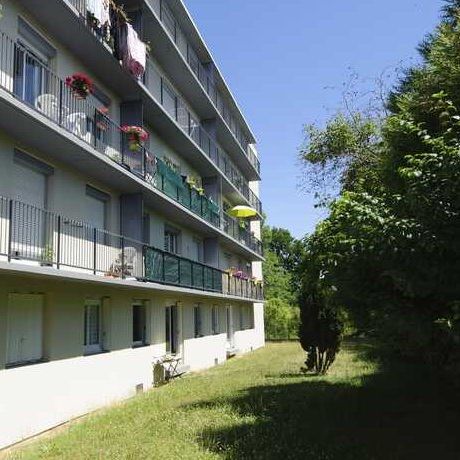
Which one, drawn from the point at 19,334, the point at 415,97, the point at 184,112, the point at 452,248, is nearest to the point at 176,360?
the point at 19,334

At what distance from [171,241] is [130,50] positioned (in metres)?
9.33

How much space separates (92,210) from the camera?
1556cm

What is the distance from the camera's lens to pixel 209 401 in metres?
13.8

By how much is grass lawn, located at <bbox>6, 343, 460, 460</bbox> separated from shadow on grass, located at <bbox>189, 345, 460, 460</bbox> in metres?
0.02

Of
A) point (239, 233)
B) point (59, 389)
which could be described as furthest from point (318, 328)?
point (239, 233)

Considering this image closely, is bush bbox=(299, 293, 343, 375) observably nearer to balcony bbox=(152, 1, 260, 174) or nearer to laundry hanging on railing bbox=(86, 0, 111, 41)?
laundry hanging on railing bbox=(86, 0, 111, 41)

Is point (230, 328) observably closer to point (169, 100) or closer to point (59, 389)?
point (169, 100)

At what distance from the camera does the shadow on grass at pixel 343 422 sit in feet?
28.4

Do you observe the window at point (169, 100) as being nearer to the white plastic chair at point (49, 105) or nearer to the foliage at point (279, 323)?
the white plastic chair at point (49, 105)

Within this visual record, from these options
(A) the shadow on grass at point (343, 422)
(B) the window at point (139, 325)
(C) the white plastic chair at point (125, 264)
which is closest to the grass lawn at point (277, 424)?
(A) the shadow on grass at point (343, 422)

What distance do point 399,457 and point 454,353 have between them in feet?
8.03

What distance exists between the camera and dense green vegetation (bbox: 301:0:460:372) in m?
6.36

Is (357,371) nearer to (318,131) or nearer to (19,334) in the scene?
(318,131)

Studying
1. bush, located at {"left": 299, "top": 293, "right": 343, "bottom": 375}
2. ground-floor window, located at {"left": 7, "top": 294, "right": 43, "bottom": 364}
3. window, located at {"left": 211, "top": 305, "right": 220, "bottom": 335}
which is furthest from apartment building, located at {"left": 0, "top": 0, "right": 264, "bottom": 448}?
bush, located at {"left": 299, "top": 293, "right": 343, "bottom": 375}
